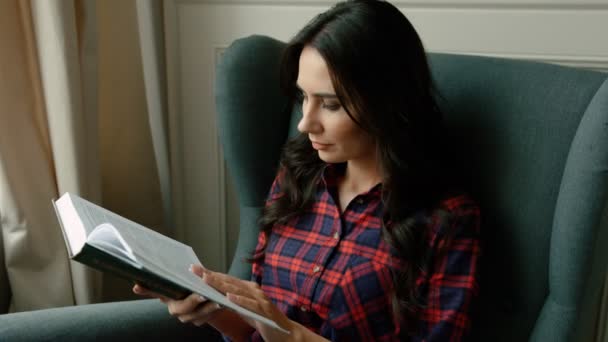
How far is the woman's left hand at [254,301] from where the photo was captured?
0.99 metres

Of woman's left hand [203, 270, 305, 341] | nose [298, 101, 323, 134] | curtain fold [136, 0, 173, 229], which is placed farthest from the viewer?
curtain fold [136, 0, 173, 229]

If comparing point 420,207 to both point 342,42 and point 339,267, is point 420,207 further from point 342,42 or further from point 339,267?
point 342,42

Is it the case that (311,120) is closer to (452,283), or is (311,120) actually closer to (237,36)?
(452,283)

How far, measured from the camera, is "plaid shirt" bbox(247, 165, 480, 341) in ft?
3.54

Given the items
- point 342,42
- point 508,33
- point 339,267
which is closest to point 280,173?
point 339,267

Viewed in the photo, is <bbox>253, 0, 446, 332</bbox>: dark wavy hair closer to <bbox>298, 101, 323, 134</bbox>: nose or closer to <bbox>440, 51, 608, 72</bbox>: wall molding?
<bbox>298, 101, 323, 134</bbox>: nose

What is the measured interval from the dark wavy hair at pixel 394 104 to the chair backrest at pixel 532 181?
3.0 inches

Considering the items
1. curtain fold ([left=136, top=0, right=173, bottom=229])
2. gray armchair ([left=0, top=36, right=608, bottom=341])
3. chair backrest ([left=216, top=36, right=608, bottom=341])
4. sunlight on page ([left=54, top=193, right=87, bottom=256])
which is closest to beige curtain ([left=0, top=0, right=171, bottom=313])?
curtain fold ([left=136, top=0, right=173, bottom=229])

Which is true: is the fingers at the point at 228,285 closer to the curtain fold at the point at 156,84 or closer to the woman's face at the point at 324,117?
the woman's face at the point at 324,117

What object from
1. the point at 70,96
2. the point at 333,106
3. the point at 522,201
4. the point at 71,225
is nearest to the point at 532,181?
the point at 522,201

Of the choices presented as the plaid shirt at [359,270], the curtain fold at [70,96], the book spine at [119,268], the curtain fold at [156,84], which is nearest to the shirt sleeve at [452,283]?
the plaid shirt at [359,270]

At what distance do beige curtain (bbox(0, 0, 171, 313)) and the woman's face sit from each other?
525mm

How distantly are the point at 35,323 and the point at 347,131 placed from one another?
60 centimetres

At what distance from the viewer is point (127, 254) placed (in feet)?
2.78
